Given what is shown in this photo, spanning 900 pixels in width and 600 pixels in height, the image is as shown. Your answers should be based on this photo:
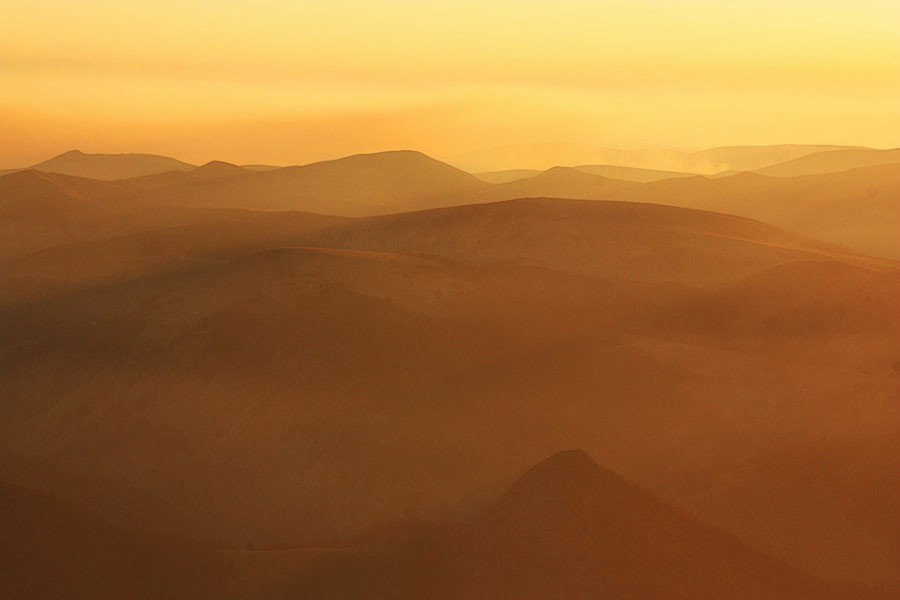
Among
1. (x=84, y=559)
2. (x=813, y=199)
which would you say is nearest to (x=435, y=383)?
(x=84, y=559)

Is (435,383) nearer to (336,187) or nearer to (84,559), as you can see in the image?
(84,559)

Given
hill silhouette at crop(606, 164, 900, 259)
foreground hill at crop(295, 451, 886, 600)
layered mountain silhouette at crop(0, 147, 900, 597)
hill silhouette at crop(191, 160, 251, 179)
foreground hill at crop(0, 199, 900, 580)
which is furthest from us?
hill silhouette at crop(191, 160, 251, 179)

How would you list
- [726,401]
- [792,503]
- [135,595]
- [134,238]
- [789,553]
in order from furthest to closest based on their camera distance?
[134,238] → [726,401] → [792,503] → [789,553] → [135,595]

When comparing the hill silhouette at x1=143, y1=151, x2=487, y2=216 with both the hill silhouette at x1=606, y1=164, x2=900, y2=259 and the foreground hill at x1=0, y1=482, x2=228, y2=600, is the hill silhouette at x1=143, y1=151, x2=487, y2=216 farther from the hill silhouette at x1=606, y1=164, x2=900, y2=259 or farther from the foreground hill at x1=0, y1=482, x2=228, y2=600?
the foreground hill at x1=0, y1=482, x2=228, y2=600

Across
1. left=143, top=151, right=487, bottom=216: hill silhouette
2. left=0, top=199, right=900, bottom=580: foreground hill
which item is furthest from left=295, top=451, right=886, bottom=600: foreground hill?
left=143, top=151, right=487, bottom=216: hill silhouette

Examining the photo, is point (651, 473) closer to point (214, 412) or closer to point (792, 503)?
point (792, 503)

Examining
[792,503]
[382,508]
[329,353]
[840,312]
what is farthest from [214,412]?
[840,312]
